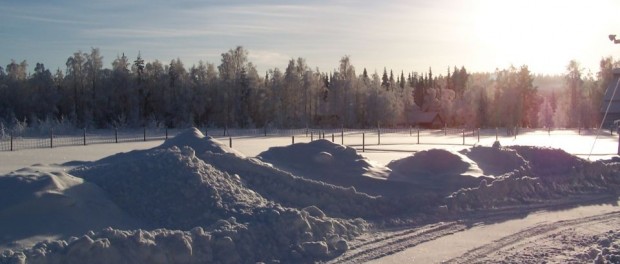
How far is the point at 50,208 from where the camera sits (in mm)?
8797

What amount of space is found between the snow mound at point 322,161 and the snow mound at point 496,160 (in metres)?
2.89

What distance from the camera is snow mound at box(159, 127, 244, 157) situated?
557 inches

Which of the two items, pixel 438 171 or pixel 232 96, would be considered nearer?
pixel 438 171

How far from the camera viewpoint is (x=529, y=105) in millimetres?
66000

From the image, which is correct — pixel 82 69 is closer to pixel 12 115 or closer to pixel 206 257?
pixel 12 115

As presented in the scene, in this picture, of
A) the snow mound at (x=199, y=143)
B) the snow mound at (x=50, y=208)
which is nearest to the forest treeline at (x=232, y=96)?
the snow mound at (x=199, y=143)

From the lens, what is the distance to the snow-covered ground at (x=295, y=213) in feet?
25.9

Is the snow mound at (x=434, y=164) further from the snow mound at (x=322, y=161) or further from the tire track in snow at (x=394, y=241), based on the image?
the tire track in snow at (x=394, y=241)

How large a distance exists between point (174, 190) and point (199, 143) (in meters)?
4.81

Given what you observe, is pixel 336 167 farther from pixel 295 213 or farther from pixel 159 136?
pixel 159 136

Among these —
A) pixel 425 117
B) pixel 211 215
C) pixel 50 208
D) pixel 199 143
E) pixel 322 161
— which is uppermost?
pixel 425 117

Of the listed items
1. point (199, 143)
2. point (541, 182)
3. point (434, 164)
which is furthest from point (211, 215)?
point (541, 182)

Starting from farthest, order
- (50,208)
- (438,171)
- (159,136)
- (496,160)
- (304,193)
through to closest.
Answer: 1. (159,136)
2. (496,160)
3. (438,171)
4. (304,193)
5. (50,208)

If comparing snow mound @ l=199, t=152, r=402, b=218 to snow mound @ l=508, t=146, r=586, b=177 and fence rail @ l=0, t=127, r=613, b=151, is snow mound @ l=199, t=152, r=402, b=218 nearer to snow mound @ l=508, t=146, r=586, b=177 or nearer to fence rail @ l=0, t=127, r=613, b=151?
snow mound @ l=508, t=146, r=586, b=177
